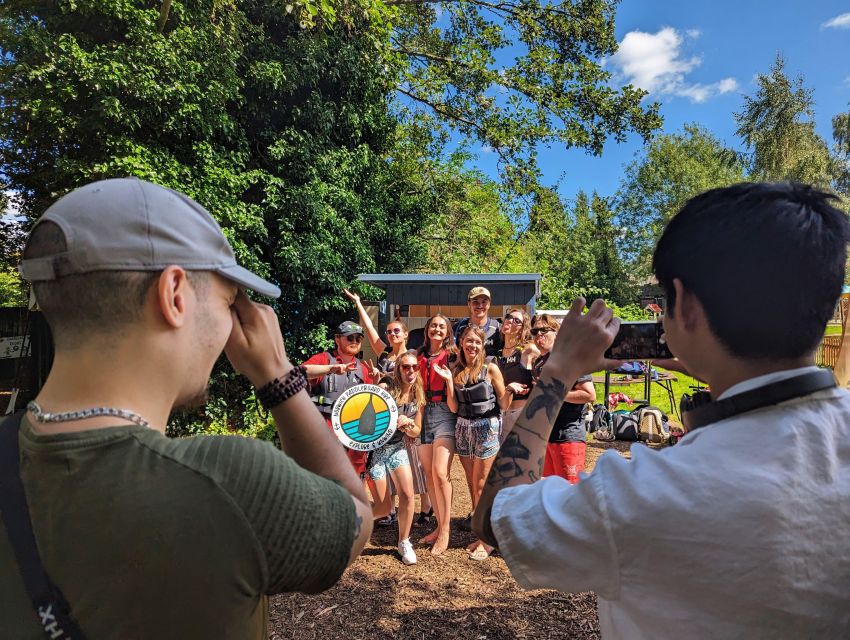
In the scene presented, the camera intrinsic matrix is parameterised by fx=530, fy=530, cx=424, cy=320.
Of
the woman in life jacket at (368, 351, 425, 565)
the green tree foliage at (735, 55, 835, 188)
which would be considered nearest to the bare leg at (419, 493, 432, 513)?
the woman in life jacket at (368, 351, 425, 565)

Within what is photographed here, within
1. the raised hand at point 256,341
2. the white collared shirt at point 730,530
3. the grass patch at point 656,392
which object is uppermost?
the raised hand at point 256,341

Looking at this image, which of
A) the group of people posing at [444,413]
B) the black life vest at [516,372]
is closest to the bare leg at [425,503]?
the group of people posing at [444,413]

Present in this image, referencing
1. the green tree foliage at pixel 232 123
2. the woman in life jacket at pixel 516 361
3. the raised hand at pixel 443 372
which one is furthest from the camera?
the green tree foliage at pixel 232 123

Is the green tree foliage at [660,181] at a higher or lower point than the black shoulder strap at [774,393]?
higher

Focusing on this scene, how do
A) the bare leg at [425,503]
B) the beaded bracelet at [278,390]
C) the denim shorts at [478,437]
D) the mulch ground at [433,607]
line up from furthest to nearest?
the bare leg at [425,503]
the denim shorts at [478,437]
the mulch ground at [433,607]
the beaded bracelet at [278,390]

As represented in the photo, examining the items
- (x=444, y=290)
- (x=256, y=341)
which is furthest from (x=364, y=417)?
(x=444, y=290)

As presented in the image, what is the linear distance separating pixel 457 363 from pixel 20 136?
29.0ft

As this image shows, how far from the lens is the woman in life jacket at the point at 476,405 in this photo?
5.31 metres

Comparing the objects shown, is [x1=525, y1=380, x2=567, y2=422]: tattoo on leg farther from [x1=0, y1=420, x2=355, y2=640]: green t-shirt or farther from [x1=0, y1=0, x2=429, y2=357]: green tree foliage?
[x1=0, y1=0, x2=429, y2=357]: green tree foliage

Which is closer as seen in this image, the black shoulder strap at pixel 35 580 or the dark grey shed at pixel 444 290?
the black shoulder strap at pixel 35 580

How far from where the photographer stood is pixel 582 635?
12.1 feet

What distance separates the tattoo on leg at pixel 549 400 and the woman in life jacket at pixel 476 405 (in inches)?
159

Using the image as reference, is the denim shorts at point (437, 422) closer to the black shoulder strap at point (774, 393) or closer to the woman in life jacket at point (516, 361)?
the woman in life jacket at point (516, 361)

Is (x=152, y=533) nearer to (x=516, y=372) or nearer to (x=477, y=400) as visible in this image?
(x=477, y=400)
